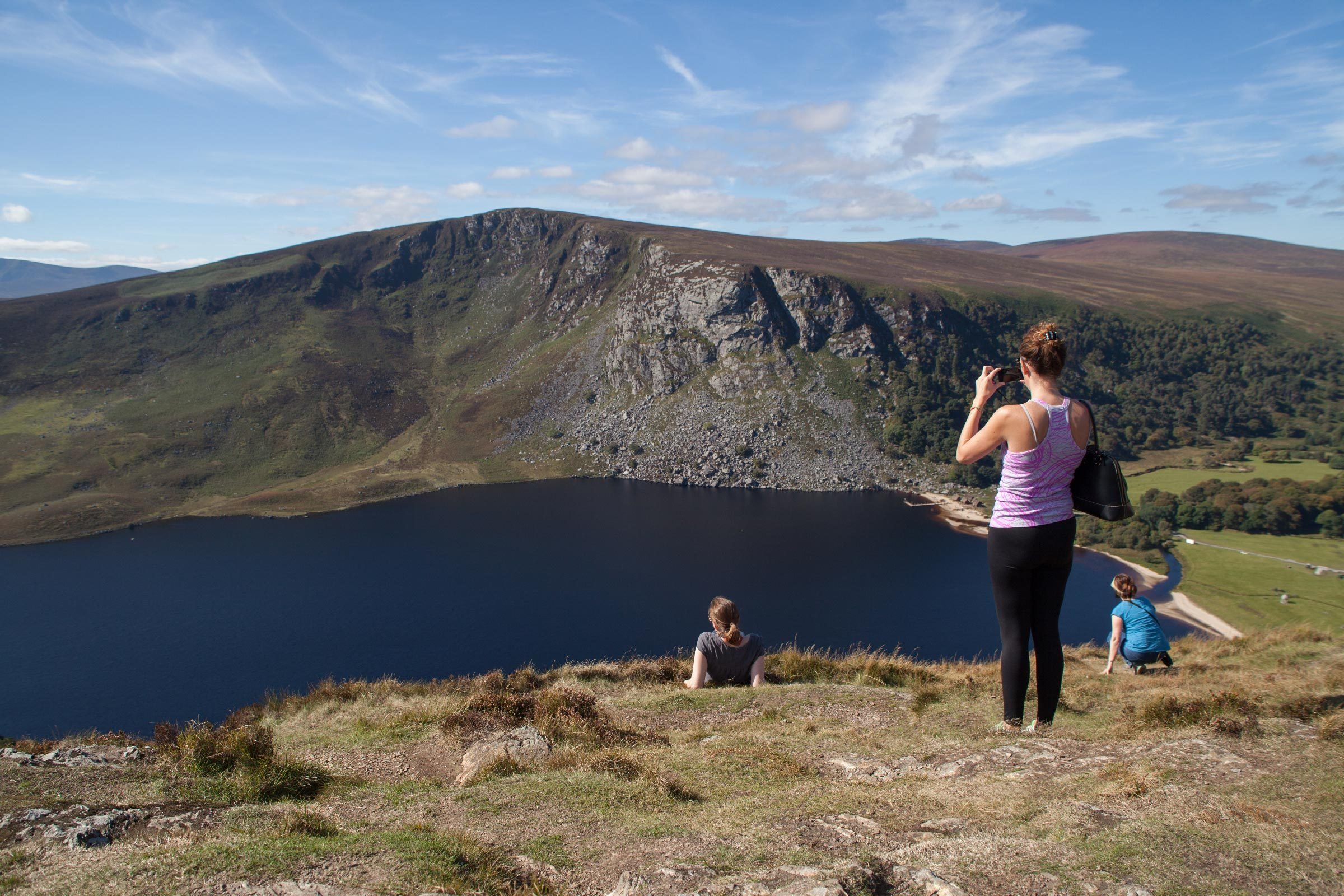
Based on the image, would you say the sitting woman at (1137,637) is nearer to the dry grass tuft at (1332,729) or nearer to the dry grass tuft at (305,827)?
the dry grass tuft at (1332,729)

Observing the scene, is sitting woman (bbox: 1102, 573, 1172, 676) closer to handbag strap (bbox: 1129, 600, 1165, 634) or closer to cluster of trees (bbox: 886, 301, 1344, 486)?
handbag strap (bbox: 1129, 600, 1165, 634)

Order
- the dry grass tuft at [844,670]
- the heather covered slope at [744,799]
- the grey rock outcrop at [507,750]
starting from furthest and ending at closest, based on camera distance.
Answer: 1. the dry grass tuft at [844,670]
2. the grey rock outcrop at [507,750]
3. the heather covered slope at [744,799]

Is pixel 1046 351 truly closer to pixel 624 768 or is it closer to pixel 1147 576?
pixel 624 768

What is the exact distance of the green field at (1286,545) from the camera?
7588 cm

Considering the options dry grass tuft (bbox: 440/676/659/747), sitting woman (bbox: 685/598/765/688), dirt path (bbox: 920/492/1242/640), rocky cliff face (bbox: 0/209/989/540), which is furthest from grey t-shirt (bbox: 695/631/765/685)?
rocky cliff face (bbox: 0/209/989/540)

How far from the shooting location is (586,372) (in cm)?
14775

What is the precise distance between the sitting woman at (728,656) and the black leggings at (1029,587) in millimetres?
4709

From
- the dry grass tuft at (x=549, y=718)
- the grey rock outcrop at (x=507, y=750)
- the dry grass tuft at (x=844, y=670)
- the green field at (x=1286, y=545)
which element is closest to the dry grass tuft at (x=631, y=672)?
the dry grass tuft at (x=844, y=670)

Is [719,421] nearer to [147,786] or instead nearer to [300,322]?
[300,322]

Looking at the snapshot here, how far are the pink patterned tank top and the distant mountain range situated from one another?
359ft

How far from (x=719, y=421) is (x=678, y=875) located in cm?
12577

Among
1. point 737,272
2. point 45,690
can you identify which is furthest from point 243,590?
point 737,272

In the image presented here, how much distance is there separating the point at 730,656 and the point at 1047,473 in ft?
21.6

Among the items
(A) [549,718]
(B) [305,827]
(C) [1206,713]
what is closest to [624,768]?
(A) [549,718]
